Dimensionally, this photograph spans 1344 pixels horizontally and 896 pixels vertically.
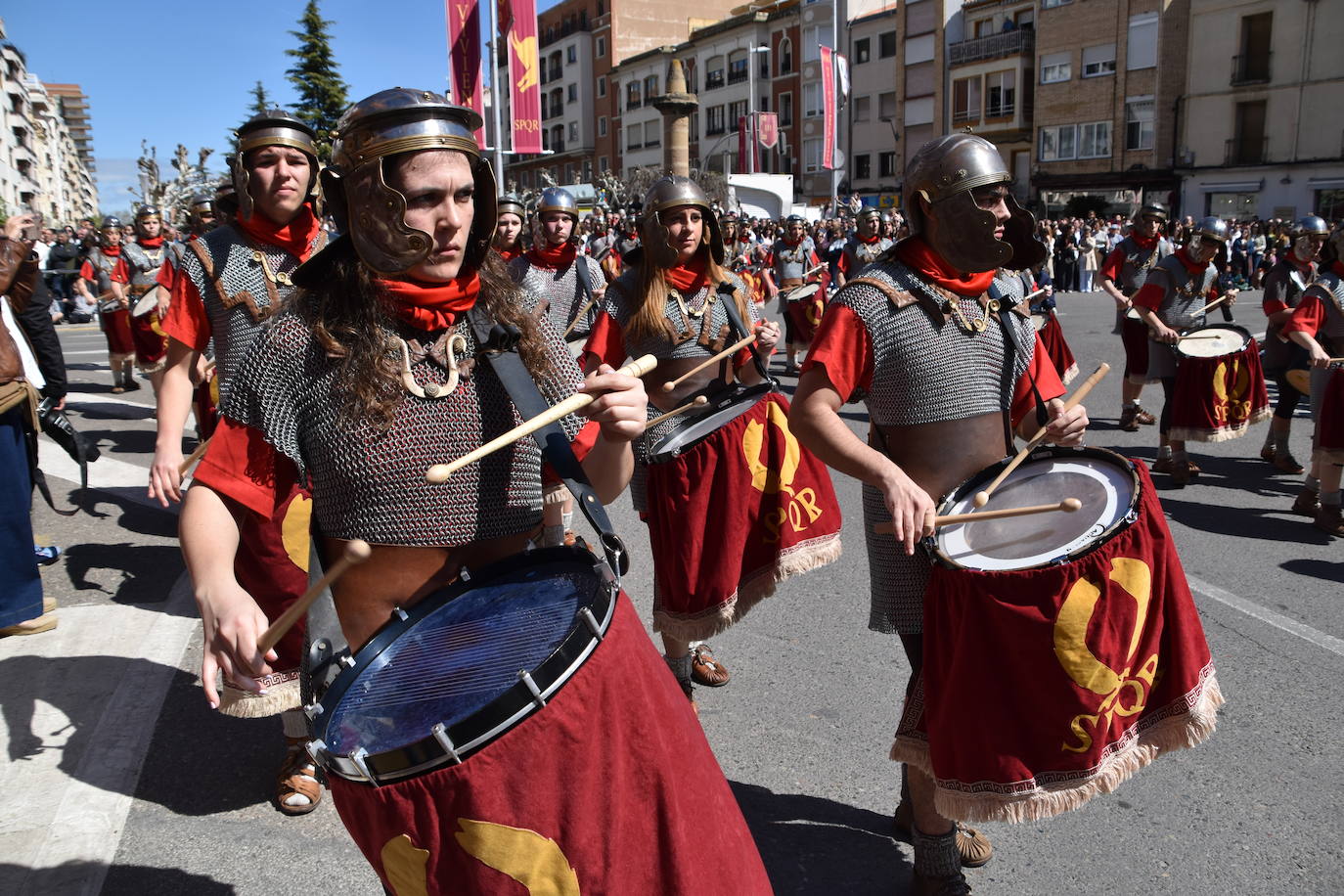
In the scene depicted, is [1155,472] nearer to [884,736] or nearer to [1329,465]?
[1329,465]

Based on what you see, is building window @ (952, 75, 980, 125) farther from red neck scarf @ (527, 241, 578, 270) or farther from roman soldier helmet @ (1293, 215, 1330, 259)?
red neck scarf @ (527, 241, 578, 270)

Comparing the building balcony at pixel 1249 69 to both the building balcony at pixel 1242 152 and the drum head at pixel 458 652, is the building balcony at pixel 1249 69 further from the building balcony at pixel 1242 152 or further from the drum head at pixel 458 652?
the drum head at pixel 458 652

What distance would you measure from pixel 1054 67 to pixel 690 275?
4498 centimetres

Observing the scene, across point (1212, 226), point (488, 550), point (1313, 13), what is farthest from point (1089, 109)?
point (488, 550)

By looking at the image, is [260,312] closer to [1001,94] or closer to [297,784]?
[297,784]

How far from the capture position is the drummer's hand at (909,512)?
2.64m

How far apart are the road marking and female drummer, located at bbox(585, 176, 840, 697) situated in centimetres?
225

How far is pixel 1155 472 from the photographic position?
8336 millimetres

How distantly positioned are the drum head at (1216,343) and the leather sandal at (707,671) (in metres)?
5.14

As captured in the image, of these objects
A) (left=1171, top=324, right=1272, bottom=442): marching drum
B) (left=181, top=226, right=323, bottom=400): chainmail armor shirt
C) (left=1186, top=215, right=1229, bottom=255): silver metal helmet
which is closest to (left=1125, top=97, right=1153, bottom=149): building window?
(left=1186, top=215, right=1229, bottom=255): silver metal helmet

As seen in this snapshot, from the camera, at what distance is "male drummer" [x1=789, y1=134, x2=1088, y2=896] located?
296 cm

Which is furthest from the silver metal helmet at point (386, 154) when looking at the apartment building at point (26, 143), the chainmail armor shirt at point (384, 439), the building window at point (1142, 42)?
the apartment building at point (26, 143)

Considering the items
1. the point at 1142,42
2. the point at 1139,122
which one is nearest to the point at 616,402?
the point at 1139,122

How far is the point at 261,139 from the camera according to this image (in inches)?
160
